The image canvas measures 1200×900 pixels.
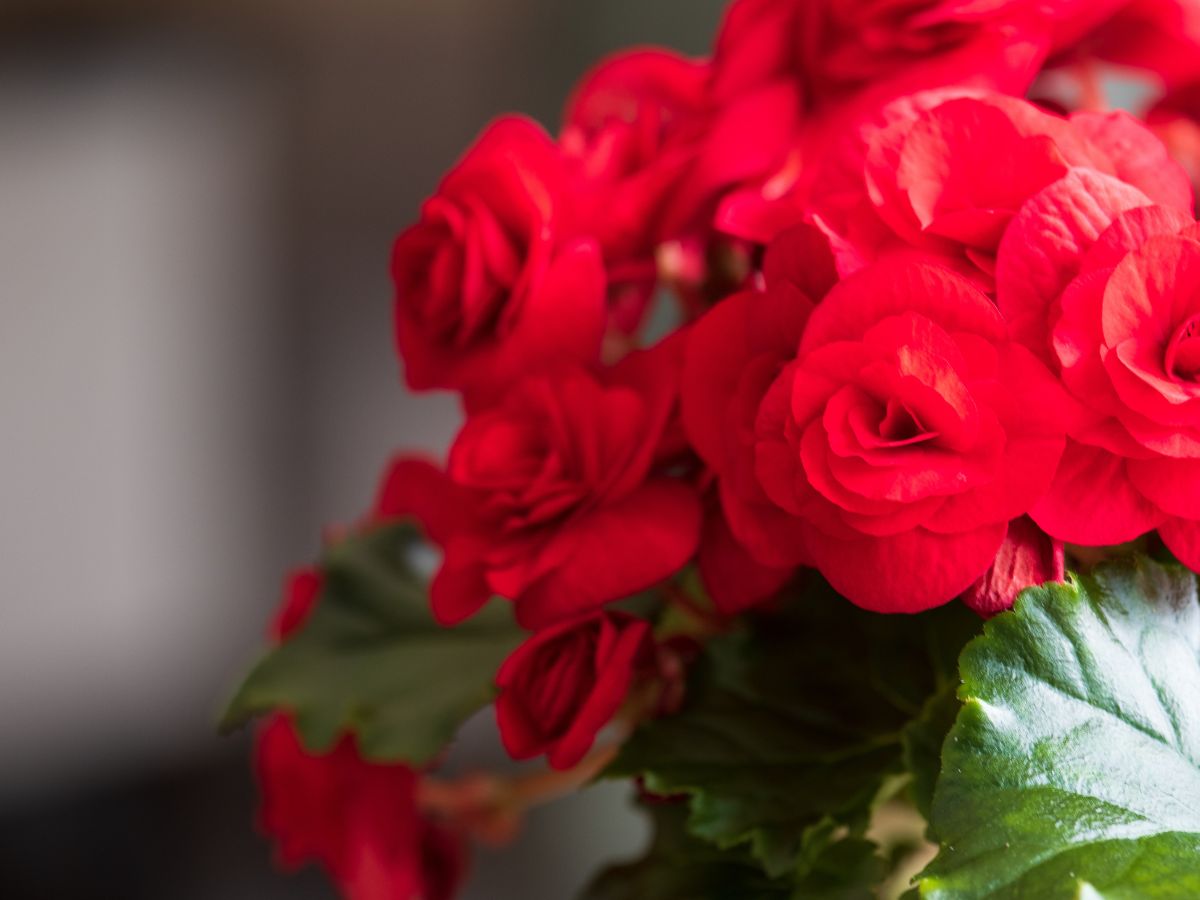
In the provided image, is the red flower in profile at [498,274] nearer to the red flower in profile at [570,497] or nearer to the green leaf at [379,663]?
the red flower in profile at [570,497]

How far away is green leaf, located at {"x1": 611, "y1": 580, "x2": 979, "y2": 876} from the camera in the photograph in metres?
0.39

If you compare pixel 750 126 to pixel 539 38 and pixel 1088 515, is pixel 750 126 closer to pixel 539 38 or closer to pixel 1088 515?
pixel 1088 515

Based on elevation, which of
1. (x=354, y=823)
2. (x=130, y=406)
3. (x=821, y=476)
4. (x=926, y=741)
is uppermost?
(x=821, y=476)

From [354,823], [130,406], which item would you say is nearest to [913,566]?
[354,823]

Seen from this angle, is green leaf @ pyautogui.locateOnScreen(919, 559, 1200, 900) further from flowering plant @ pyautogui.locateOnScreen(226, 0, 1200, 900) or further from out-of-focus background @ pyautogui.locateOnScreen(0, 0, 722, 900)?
Result: out-of-focus background @ pyautogui.locateOnScreen(0, 0, 722, 900)

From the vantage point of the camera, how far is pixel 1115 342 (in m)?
0.29

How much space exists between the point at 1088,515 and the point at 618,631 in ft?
0.44

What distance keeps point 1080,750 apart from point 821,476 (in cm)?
9

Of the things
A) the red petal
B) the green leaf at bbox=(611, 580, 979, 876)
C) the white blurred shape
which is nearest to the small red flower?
the green leaf at bbox=(611, 580, 979, 876)

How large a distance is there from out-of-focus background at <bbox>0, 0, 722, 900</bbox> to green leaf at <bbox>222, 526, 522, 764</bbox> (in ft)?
4.33

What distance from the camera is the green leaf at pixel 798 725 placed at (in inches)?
15.3

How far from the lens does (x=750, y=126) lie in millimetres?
416

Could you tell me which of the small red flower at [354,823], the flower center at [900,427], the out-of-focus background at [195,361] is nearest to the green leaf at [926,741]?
the flower center at [900,427]

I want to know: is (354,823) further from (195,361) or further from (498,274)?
(195,361)
